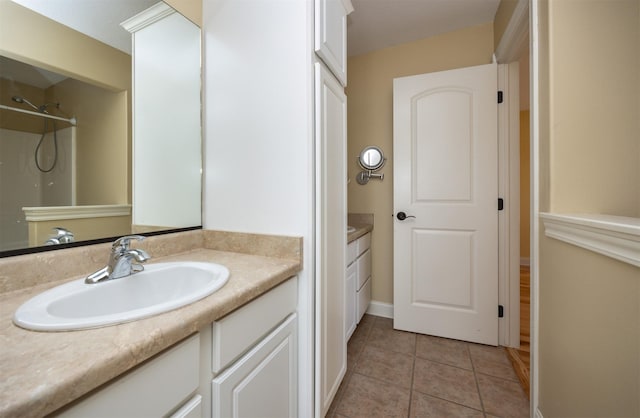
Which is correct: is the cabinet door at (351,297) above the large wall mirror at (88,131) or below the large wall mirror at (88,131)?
below

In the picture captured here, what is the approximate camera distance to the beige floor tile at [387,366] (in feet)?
4.99

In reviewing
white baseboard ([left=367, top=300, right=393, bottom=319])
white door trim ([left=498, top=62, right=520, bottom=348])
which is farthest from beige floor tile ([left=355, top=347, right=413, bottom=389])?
white door trim ([left=498, top=62, right=520, bottom=348])

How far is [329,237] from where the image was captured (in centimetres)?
119

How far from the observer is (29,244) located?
75 centimetres

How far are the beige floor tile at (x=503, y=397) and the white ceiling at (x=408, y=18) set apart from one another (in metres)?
2.50

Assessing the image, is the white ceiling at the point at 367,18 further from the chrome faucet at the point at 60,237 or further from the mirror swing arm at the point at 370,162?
the mirror swing arm at the point at 370,162

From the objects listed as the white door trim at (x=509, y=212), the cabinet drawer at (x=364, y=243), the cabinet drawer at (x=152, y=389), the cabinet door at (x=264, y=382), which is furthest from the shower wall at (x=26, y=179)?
the white door trim at (x=509, y=212)

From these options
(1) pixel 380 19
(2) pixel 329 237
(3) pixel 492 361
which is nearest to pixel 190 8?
(2) pixel 329 237

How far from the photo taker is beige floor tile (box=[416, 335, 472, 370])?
1686mm

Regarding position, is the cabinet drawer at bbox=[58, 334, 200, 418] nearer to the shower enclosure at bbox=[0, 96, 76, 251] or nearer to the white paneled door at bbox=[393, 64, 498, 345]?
the shower enclosure at bbox=[0, 96, 76, 251]

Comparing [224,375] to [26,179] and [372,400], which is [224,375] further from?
[372,400]

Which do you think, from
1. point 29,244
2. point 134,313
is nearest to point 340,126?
point 134,313

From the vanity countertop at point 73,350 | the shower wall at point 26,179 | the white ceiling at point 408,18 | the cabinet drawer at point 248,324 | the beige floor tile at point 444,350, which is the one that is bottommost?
the beige floor tile at point 444,350

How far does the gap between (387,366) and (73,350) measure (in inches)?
65.2
